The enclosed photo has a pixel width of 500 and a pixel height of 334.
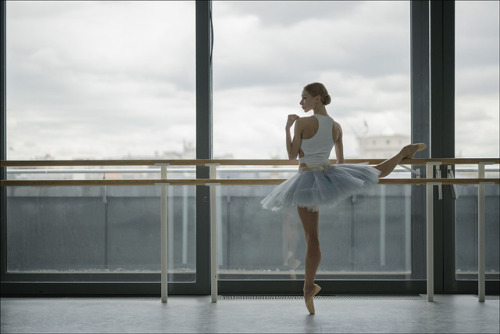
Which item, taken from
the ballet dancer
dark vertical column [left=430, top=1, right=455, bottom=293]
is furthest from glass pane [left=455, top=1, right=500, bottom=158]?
the ballet dancer

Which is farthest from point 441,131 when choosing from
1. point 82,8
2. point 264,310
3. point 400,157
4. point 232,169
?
point 82,8

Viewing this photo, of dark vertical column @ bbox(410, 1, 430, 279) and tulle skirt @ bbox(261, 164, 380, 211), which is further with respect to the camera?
dark vertical column @ bbox(410, 1, 430, 279)

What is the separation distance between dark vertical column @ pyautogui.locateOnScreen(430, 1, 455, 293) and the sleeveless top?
1.11 m

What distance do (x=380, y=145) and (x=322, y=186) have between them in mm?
1114

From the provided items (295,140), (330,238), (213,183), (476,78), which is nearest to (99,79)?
(213,183)

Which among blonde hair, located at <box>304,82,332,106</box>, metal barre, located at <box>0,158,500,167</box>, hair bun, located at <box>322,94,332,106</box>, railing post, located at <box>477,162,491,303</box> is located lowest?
railing post, located at <box>477,162,491,303</box>

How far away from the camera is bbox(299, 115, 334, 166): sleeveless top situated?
4.06 m

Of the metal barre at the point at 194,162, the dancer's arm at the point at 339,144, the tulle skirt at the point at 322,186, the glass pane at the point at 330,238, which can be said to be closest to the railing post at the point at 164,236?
the metal barre at the point at 194,162

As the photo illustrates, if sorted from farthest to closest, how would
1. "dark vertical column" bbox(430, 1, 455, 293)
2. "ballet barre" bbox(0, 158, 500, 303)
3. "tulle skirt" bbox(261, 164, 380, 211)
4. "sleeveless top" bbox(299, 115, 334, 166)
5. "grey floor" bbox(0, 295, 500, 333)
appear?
"dark vertical column" bbox(430, 1, 455, 293)
"ballet barre" bbox(0, 158, 500, 303)
"sleeveless top" bbox(299, 115, 334, 166)
"tulle skirt" bbox(261, 164, 380, 211)
"grey floor" bbox(0, 295, 500, 333)

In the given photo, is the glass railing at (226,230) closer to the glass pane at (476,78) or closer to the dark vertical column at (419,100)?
the dark vertical column at (419,100)

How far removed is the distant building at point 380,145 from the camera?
4828 mm

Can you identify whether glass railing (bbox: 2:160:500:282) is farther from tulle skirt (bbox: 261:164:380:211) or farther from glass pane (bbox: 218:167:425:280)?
tulle skirt (bbox: 261:164:380:211)

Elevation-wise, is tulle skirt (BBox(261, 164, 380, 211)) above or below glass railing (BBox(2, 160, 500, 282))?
above

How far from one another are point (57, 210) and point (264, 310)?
1801mm
